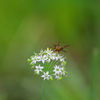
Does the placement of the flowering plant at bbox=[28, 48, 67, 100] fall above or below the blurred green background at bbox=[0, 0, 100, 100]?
below

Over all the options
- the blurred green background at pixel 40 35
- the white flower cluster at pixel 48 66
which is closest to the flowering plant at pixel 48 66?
the white flower cluster at pixel 48 66

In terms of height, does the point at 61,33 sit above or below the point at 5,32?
above

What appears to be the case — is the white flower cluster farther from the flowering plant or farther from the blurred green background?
the blurred green background

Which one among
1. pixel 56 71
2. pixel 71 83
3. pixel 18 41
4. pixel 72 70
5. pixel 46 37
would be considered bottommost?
pixel 56 71

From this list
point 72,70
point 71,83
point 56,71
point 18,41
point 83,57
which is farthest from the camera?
point 83,57

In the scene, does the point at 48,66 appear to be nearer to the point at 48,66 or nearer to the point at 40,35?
the point at 48,66

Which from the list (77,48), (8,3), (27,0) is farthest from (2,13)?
(77,48)

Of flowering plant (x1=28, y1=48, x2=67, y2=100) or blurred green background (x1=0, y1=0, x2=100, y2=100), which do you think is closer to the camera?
flowering plant (x1=28, y1=48, x2=67, y2=100)

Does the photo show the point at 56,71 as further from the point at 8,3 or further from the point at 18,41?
the point at 8,3

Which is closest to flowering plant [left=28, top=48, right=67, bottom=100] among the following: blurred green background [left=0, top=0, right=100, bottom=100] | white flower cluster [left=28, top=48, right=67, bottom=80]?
white flower cluster [left=28, top=48, right=67, bottom=80]
